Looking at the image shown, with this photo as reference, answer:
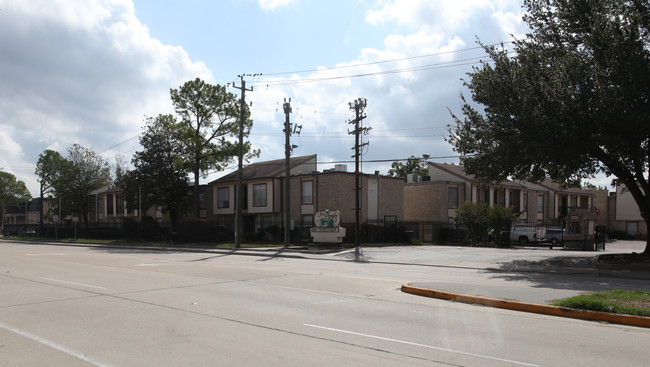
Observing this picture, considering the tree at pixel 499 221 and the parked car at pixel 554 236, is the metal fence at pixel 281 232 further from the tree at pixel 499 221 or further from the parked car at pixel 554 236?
the parked car at pixel 554 236

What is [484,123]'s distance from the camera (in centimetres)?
2217

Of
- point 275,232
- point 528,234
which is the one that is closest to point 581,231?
point 528,234

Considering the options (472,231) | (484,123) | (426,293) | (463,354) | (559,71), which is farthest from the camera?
(472,231)

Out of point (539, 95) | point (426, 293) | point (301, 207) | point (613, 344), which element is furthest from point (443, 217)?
point (613, 344)

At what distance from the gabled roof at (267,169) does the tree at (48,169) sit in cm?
3094

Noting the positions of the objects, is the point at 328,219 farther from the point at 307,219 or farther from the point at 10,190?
the point at 10,190

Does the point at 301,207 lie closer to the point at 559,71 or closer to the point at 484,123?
the point at 484,123

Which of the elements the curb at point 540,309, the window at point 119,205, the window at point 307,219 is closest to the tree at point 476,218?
the window at point 307,219

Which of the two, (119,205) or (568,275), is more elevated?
(119,205)

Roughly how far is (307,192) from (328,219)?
1068cm

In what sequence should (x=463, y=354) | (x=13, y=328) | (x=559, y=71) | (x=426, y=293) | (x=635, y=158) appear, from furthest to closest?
(x=635, y=158) → (x=559, y=71) → (x=426, y=293) → (x=13, y=328) → (x=463, y=354)

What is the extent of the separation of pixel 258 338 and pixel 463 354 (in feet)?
9.31

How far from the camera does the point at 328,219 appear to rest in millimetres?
31641

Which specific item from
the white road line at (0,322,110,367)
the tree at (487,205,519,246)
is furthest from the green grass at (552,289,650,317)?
the tree at (487,205,519,246)
